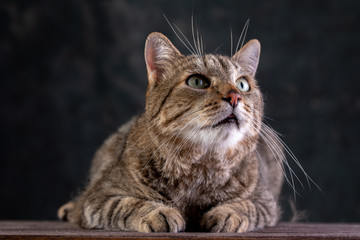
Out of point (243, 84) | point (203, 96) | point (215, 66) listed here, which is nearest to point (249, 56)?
point (243, 84)

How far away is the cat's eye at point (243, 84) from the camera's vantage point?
238 centimetres

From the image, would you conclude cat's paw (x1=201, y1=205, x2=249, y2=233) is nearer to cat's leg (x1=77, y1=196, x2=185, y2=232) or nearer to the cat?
the cat

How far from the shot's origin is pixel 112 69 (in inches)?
152

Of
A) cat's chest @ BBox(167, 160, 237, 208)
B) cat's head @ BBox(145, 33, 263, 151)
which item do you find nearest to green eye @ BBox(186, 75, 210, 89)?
cat's head @ BBox(145, 33, 263, 151)

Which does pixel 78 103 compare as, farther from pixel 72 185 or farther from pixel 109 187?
pixel 109 187

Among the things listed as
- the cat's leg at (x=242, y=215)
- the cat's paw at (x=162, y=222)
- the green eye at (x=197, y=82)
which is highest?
the green eye at (x=197, y=82)

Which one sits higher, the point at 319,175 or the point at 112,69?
the point at 112,69

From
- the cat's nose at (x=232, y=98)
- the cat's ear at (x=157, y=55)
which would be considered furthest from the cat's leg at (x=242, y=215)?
the cat's ear at (x=157, y=55)

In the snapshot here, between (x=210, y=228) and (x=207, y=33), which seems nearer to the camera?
(x=210, y=228)

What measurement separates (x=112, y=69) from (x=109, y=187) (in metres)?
1.63

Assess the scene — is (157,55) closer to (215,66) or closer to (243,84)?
(215,66)

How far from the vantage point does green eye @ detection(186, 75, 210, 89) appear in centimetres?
224

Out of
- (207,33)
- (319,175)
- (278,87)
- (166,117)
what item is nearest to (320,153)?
(319,175)

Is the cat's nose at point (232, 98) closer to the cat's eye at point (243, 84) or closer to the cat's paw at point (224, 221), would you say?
the cat's eye at point (243, 84)
